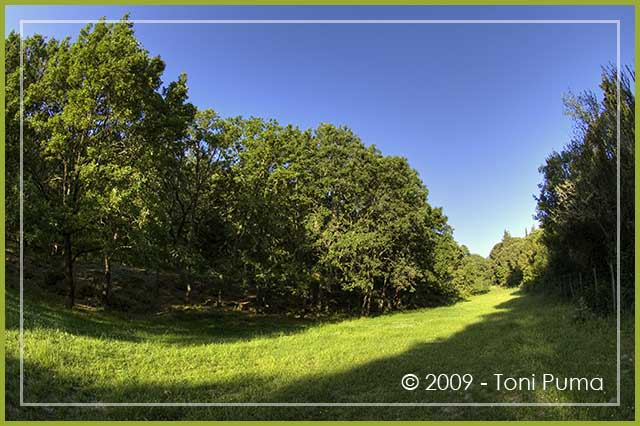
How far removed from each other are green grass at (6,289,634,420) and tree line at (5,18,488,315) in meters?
4.77

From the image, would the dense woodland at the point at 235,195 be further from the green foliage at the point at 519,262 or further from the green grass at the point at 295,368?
the green foliage at the point at 519,262

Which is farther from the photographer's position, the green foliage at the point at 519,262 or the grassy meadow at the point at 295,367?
the green foliage at the point at 519,262

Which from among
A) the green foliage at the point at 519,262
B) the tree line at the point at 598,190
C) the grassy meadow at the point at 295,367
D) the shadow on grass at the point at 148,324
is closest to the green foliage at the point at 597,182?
the tree line at the point at 598,190

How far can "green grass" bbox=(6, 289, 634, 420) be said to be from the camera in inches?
259

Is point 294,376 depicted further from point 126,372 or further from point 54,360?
point 54,360

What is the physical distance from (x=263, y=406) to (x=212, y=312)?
19110mm

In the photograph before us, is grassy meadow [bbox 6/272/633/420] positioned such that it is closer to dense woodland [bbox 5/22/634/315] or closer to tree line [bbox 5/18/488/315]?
dense woodland [bbox 5/22/634/315]

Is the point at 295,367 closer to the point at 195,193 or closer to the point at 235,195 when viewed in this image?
the point at 195,193

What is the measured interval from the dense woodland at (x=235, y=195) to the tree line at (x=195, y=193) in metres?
0.09

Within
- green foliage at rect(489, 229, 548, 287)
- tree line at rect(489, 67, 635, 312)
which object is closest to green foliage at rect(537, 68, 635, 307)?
tree line at rect(489, 67, 635, 312)

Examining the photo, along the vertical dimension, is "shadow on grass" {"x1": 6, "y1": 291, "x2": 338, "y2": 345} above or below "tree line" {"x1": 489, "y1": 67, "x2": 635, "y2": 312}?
below

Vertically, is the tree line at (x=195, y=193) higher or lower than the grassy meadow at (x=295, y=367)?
higher

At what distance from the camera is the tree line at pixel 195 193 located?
16.7 m

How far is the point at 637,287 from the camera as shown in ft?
22.5
